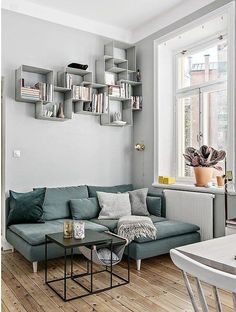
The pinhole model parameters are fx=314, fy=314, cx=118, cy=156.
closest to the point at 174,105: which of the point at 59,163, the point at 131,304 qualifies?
the point at 59,163

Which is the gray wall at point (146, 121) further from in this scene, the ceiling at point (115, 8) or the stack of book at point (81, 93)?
the stack of book at point (81, 93)

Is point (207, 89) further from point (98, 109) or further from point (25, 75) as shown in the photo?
point (25, 75)

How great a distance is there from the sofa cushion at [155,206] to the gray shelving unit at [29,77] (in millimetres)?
2094

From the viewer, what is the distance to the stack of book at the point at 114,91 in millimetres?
4730

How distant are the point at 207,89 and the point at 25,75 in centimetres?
250

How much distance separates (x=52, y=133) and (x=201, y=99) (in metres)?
2.17

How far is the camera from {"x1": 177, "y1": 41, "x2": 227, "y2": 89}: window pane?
422 cm

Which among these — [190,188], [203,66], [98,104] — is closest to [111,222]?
[190,188]

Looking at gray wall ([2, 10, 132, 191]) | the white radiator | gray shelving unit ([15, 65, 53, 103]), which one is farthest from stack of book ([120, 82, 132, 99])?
the white radiator

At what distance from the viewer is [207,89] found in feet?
14.4

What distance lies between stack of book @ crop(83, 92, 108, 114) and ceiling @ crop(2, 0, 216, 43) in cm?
107

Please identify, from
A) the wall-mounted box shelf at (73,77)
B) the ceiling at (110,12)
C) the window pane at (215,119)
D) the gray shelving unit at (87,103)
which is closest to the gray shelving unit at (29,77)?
the wall-mounted box shelf at (73,77)

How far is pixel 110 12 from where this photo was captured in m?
4.53

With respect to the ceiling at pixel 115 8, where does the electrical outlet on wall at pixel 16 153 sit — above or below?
below
